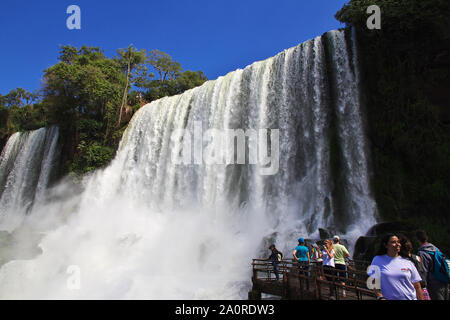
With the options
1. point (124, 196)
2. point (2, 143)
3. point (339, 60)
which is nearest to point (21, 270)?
point (124, 196)

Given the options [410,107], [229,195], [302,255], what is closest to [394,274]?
[302,255]

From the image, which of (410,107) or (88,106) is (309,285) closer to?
(410,107)

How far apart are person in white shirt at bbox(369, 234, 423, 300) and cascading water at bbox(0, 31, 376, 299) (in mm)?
7870

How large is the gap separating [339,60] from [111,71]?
24.0 metres

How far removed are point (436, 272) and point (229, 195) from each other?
13351 millimetres

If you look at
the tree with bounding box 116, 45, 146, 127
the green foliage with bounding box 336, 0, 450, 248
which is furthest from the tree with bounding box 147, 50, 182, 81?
the green foliage with bounding box 336, 0, 450, 248

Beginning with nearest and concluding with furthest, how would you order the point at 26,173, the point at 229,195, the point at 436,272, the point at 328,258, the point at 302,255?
1. the point at 436,272
2. the point at 328,258
3. the point at 302,255
4. the point at 229,195
5. the point at 26,173

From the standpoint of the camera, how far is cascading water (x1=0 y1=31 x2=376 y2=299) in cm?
1302

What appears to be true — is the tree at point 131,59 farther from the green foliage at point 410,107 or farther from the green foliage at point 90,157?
the green foliage at point 410,107

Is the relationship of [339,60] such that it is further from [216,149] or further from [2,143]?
[2,143]

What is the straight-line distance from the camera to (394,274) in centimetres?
331

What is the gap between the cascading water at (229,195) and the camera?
13016 millimetres

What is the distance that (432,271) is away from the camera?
4113 millimetres
